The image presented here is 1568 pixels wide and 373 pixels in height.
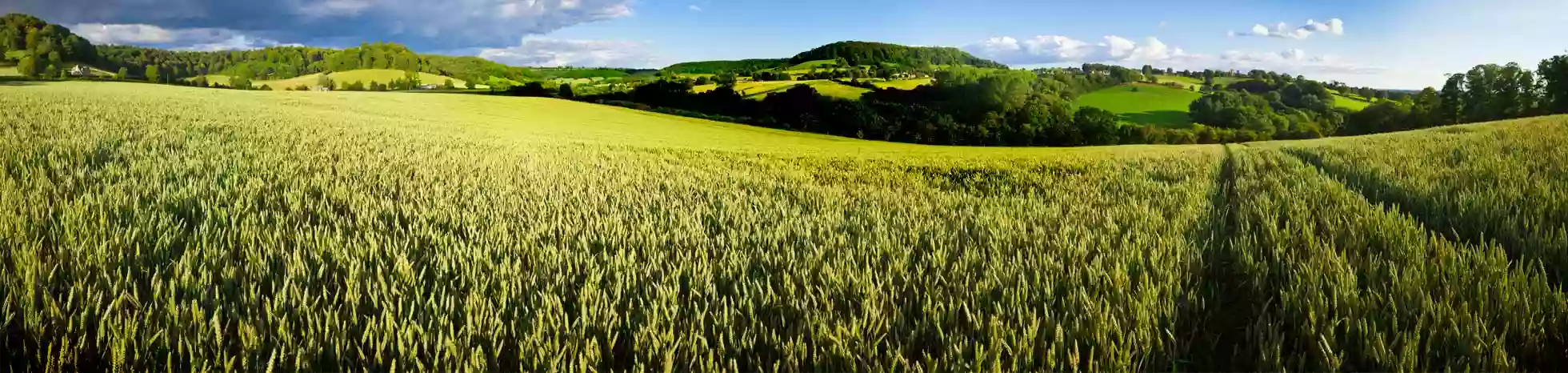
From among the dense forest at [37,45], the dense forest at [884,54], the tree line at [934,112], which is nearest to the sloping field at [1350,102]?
the tree line at [934,112]

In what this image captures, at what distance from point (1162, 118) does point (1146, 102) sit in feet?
24.8

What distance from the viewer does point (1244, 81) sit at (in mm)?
85062

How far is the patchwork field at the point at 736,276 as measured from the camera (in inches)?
78.4

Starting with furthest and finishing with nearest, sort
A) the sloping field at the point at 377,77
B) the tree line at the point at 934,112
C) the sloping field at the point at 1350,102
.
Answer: the sloping field at the point at 377,77, the sloping field at the point at 1350,102, the tree line at the point at 934,112

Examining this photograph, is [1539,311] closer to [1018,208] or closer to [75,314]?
[1018,208]

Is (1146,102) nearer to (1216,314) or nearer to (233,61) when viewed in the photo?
(1216,314)

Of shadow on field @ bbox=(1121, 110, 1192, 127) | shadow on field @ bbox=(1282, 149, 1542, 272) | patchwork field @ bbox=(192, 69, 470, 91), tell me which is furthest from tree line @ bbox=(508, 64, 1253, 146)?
shadow on field @ bbox=(1282, 149, 1542, 272)

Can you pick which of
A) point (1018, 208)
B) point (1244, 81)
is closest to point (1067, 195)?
point (1018, 208)

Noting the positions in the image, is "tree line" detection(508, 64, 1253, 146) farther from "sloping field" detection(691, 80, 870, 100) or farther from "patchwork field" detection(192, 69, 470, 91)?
"patchwork field" detection(192, 69, 470, 91)

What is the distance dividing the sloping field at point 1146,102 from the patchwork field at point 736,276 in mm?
65095

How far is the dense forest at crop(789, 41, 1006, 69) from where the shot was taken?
221 feet

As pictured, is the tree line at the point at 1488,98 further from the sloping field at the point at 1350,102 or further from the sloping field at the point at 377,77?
the sloping field at the point at 377,77

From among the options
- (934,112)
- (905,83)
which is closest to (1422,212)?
(934,112)

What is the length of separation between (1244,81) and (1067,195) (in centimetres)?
9820
